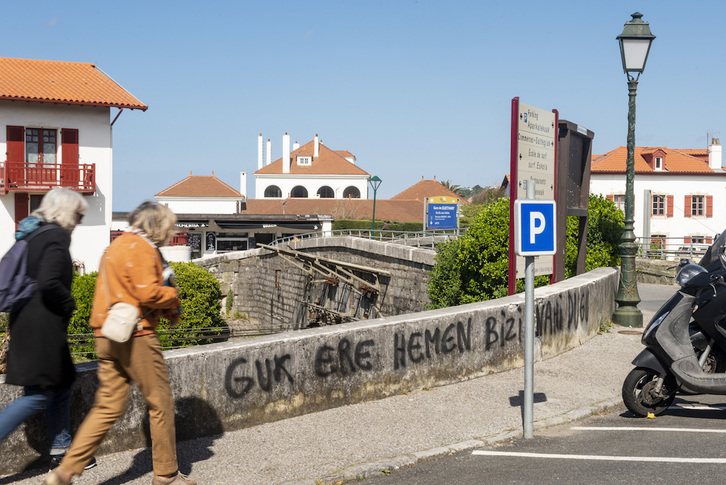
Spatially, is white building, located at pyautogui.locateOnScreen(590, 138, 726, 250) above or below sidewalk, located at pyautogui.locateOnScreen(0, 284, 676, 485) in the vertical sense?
above

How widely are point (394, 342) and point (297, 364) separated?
1.10 m

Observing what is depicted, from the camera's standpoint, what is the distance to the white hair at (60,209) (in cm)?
415

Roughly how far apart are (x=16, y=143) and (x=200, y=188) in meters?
47.3

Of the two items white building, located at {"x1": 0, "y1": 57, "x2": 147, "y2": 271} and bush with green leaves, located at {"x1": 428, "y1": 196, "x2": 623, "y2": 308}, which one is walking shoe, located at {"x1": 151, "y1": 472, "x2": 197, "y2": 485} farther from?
white building, located at {"x1": 0, "y1": 57, "x2": 147, "y2": 271}

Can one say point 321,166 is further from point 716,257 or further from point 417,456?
point 417,456

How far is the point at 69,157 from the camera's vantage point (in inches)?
1222

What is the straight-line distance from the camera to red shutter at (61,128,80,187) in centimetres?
3069

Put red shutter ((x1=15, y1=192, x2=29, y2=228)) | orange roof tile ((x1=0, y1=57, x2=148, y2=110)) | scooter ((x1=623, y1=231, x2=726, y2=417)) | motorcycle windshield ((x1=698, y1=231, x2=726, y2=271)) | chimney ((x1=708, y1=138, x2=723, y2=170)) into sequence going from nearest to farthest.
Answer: scooter ((x1=623, y1=231, x2=726, y2=417))
motorcycle windshield ((x1=698, y1=231, x2=726, y2=271))
orange roof tile ((x1=0, y1=57, x2=148, y2=110))
red shutter ((x1=15, y1=192, x2=29, y2=228))
chimney ((x1=708, y1=138, x2=723, y2=170))

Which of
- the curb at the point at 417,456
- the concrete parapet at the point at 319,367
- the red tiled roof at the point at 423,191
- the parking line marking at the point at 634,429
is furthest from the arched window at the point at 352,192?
the parking line marking at the point at 634,429

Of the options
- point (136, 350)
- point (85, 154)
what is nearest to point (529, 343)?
point (136, 350)

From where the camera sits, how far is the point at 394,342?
6602mm

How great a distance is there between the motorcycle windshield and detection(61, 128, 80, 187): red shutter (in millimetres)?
28327

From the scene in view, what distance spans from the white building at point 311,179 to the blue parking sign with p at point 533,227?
90414 millimetres

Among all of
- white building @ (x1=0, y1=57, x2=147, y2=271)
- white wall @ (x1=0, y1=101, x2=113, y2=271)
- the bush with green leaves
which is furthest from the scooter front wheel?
white building @ (x1=0, y1=57, x2=147, y2=271)
